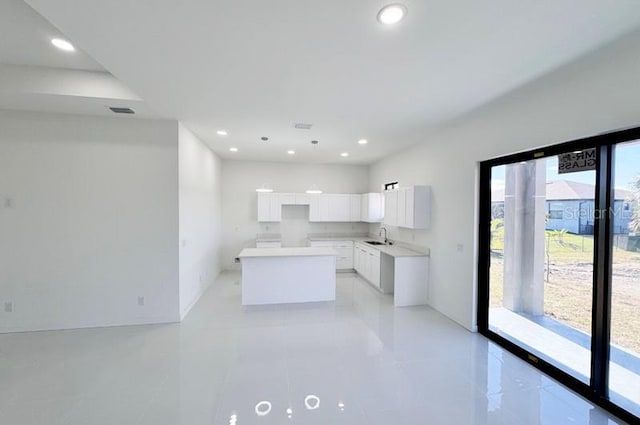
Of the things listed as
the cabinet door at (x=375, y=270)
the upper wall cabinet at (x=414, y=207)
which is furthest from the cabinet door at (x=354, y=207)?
the upper wall cabinet at (x=414, y=207)

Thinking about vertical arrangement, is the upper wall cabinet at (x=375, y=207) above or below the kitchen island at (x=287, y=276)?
above

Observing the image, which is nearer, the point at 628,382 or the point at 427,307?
the point at 628,382

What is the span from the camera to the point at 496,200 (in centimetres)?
356

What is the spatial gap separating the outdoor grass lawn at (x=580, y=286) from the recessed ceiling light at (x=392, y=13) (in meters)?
2.56

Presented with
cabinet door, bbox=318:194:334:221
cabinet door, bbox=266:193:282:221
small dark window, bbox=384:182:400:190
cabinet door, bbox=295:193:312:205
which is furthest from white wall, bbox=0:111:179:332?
small dark window, bbox=384:182:400:190

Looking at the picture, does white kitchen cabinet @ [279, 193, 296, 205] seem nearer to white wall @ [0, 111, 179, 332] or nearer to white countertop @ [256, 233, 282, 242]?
white countertop @ [256, 233, 282, 242]

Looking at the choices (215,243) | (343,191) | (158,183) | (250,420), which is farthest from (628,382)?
(215,243)

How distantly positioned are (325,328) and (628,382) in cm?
294

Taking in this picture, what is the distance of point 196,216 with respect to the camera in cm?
477

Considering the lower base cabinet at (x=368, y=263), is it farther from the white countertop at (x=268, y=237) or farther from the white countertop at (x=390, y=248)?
the white countertop at (x=268, y=237)

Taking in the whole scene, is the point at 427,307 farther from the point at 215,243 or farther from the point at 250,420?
the point at 215,243

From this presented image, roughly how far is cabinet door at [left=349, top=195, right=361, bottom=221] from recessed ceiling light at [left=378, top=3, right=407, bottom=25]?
18.2 feet

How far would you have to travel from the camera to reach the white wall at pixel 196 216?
409 cm

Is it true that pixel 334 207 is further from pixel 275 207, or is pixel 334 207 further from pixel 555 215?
pixel 555 215
